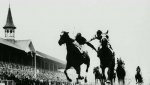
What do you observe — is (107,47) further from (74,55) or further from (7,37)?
(7,37)

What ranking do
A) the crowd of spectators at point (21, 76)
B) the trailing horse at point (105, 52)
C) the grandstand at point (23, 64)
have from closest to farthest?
the trailing horse at point (105, 52) < the crowd of spectators at point (21, 76) < the grandstand at point (23, 64)

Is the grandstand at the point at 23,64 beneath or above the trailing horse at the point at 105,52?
above

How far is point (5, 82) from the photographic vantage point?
2514cm

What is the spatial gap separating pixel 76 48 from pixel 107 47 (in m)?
1.38

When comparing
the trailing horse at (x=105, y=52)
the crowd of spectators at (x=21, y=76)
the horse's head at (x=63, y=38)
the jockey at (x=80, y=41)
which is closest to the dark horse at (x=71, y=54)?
the horse's head at (x=63, y=38)

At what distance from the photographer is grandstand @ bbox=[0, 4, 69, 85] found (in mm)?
32422

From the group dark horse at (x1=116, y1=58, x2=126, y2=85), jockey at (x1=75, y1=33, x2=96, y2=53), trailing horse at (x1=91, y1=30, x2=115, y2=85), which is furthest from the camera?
dark horse at (x1=116, y1=58, x2=126, y2=85)

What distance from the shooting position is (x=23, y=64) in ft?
192

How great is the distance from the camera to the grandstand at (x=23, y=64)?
32422 mm

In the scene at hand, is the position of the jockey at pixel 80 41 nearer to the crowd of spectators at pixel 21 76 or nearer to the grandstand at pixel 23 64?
the grandstand at pixel 23 64

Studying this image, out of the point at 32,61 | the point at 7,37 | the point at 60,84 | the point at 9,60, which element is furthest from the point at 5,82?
the point at 7,37

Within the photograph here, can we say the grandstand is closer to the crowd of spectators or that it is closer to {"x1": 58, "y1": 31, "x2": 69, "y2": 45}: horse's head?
the crowd of spectators

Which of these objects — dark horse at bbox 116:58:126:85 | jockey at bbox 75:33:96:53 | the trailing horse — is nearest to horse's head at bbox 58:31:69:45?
jockey at bbox 75:33:96:53

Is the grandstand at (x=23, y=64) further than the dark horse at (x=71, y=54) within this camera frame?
Yes
